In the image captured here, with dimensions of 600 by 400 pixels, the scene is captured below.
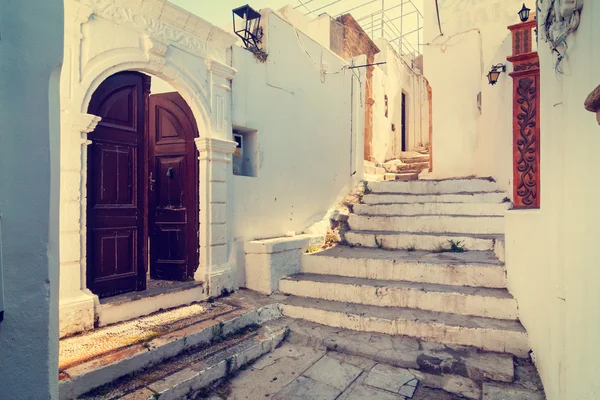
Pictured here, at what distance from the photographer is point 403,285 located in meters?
4.14

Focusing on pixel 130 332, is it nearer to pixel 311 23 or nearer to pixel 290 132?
pixel 290 132

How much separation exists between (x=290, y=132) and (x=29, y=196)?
15.6ft

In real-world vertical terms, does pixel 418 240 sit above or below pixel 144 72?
below

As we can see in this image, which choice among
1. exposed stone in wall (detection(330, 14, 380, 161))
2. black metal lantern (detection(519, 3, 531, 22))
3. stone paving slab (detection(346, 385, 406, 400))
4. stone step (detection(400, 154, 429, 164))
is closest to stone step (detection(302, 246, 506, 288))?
stone paving slab (detection(346, 385, 406, 400))

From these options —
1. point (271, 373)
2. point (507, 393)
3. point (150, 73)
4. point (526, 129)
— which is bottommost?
point (271, 373)

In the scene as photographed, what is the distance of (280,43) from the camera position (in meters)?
5.78

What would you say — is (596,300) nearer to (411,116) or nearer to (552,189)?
(552,189)

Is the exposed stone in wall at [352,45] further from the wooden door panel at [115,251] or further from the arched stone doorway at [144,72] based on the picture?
the wooden door panel at [115,251]

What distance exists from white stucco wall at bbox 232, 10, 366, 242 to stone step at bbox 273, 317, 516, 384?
193 cm

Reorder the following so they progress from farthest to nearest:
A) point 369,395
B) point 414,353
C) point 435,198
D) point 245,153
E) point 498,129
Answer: point 435,198
point 498,129
point 245,153
point 414,353
point 369,395

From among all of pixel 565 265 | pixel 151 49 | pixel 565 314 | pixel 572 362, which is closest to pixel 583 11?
pixel 565 265

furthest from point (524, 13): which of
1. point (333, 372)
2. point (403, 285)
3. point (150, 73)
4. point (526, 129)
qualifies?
point (333, 372)

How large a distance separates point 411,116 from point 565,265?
11.9m

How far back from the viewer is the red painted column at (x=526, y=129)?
3.44 m
